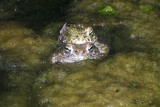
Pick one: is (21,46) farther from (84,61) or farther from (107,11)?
(107,11)

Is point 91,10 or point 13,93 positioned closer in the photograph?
point 13,93

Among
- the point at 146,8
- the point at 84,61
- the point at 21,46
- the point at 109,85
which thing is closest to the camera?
the point at 109,85

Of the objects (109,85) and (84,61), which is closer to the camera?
(109,85)

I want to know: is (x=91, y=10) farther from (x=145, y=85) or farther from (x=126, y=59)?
(x=145, y=85)

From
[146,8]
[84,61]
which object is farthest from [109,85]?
[146,8]


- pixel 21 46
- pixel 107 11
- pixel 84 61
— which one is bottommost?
pixel 84 61

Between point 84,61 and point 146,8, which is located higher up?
point 146,8

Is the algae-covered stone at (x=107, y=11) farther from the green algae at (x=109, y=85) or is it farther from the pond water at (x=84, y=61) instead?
the green algae at (x=109, y=85)

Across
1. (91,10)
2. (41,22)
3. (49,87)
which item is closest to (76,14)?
(91,10)
